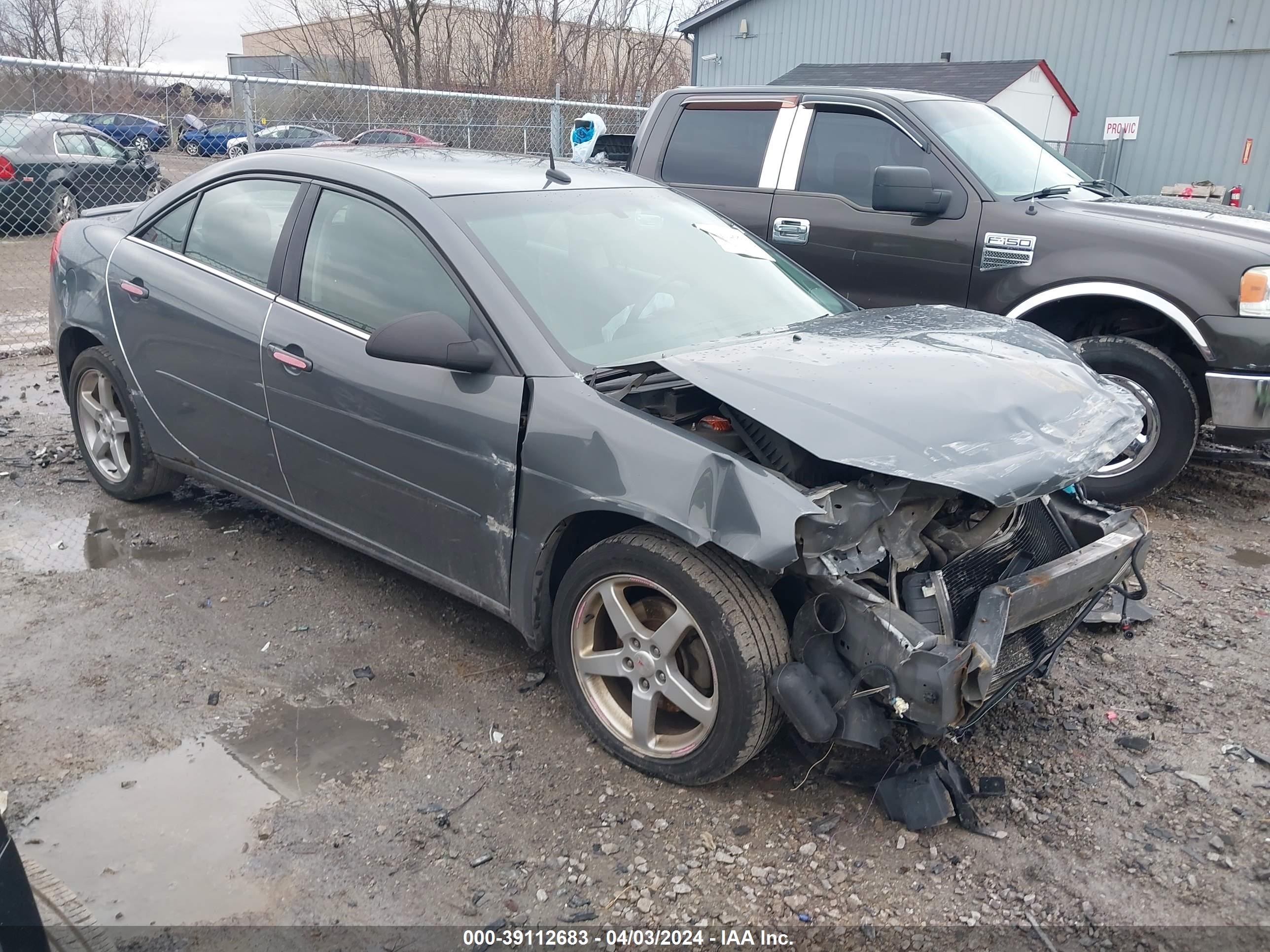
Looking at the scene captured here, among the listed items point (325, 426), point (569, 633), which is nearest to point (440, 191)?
point (325, 426)

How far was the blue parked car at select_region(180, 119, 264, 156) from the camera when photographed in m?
10.3

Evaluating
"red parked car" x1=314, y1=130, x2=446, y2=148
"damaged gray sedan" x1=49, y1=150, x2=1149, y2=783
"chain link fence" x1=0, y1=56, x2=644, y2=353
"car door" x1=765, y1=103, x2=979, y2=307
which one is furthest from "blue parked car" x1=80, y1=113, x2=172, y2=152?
"damaged gray sedan" x1=49, y1=150, x2=1149, y2=783

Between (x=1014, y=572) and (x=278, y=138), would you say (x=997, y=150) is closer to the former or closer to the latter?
(x=1014, y=572)

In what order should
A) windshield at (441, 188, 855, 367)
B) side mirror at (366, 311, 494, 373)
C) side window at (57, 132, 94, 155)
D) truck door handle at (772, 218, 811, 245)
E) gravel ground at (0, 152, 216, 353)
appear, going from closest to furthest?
side mirror at (366, 311, 494, 373) < windshield at (441, 188, 855, 367) < truck door handle at (772, 218, 811, 245) < gravel ground at (0, 152, 216, 353) < side window at (57, 132, 94, 155)

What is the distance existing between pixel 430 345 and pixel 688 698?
52.4 inches

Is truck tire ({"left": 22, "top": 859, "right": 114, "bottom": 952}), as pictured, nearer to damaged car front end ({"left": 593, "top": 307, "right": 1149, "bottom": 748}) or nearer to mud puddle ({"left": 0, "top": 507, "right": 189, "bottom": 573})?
damaged car front end ({"left": 593, "top": 307, "right": 1149, "bottom": 748})

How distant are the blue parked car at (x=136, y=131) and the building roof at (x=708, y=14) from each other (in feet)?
43.9

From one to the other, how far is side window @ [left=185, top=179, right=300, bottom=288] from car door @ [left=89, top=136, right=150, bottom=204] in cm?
701

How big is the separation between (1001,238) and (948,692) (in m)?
3.51

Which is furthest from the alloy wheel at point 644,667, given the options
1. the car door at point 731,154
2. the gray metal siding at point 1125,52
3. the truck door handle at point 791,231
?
the gray metal siding at point 1125,52

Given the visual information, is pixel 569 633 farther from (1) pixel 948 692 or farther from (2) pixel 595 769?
(1) pixel 948 692

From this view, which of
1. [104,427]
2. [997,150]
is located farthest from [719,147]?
[104,427]

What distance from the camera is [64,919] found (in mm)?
2395

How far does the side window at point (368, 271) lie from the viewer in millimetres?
3334
